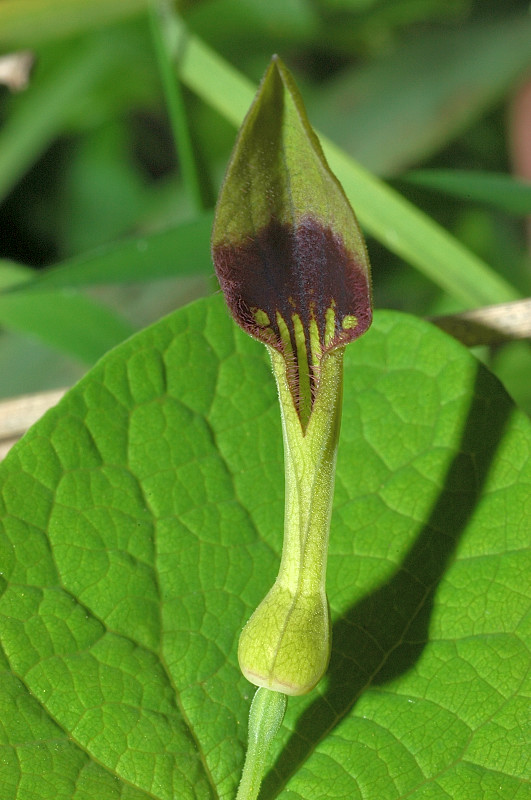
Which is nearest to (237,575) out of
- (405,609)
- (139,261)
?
(405,609)

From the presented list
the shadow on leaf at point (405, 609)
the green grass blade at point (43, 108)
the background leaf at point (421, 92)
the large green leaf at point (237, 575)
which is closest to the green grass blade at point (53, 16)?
the green grass blade at point (43, 108)

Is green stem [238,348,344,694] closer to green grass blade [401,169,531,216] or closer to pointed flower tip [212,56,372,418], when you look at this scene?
pointed flower tip [212,56,372,418]

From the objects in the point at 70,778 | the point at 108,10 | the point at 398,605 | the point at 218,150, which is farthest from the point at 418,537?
the point at 218,150

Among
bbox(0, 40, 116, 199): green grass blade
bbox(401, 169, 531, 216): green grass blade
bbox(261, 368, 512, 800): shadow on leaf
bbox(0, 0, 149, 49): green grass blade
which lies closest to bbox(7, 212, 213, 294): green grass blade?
bbox(401, 169, 531, 216): green grass blade

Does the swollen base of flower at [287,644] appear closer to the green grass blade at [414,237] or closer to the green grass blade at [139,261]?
the green grass blade at [139,261]

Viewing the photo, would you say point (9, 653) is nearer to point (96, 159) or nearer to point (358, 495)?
point (358, 495)

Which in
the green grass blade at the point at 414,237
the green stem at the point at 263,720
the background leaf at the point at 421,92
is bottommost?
the background leaf at the point at 421,92
